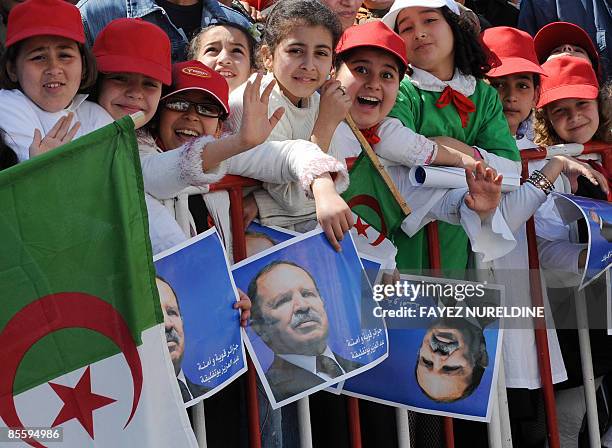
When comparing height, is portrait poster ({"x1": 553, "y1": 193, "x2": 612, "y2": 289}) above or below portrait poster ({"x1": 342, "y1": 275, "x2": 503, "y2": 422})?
above

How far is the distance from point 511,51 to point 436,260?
139 cm

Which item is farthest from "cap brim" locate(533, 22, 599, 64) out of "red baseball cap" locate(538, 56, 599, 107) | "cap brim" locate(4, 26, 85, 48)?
"cap brim" locate(4, 26, 85, 48)

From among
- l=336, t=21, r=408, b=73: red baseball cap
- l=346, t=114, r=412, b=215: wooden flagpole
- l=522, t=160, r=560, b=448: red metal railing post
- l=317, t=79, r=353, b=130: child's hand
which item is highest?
l=336, t=21, r=408, b=73: red baseball cap

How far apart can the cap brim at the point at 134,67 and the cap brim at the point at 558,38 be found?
8.96 feet

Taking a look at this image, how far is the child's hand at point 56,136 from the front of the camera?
3.79m

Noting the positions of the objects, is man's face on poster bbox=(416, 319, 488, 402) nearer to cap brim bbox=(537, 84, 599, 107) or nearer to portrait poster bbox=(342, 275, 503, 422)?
portrait poster bbox=(342, 275, 503, 422)

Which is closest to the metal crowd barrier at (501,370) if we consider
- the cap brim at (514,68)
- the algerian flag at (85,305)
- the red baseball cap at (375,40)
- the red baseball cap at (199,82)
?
the red baseball cap at (199,82)

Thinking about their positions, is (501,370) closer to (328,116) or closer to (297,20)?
(328,116)

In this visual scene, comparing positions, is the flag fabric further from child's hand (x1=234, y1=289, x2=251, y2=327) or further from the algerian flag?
the algerian flag

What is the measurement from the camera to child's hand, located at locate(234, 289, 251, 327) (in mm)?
4172

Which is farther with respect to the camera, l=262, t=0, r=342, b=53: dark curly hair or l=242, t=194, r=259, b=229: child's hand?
l=262, t=0, r=342, b=53: dark curly hair

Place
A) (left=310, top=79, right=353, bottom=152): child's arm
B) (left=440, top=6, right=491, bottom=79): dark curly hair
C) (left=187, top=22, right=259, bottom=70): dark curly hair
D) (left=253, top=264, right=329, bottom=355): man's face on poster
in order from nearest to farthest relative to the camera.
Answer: (left=253, top=264, right=329, bottom=355): man's face on poster
(left=310, top=79, right=353, bottom=152): child's arm
(left=440, top=6, right=491, bottom=79): dark curly hair
(left=187, top=22, right=259, bottom=70): dark curly hair

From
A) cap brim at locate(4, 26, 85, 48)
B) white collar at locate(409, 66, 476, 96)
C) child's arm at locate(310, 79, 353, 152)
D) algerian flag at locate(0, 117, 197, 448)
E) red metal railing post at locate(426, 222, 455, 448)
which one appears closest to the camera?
algerian flag at locate(0, 117, 197, 448)

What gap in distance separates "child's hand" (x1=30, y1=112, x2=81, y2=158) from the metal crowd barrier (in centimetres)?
64
